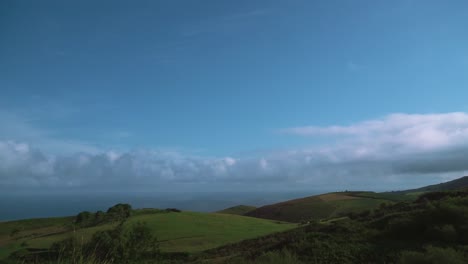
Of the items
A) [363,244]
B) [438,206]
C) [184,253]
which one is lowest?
[184,253]

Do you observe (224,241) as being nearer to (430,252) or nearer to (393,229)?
(393,229)

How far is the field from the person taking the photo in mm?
45750

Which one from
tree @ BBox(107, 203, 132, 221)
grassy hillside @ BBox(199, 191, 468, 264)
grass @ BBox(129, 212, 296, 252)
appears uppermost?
tree @ BBox(107, 203, 132, 221)

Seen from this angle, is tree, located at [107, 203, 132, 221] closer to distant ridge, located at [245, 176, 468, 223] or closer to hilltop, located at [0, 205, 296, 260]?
hilltop, located at [0, 205, 296, 260]

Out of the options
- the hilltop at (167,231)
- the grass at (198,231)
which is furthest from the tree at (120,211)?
the grass at (198,231)

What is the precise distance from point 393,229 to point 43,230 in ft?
219

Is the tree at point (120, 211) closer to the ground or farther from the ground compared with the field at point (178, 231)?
farther from the ground

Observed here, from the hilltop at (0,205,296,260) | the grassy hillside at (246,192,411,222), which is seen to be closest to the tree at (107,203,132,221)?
the hilltop at (0,205,296,260)

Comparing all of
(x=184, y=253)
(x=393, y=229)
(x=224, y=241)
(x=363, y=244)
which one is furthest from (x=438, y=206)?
(x=224, y=241)

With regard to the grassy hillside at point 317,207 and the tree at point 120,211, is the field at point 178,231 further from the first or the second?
the grassy hillside at point 317,207

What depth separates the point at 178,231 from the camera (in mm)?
56406

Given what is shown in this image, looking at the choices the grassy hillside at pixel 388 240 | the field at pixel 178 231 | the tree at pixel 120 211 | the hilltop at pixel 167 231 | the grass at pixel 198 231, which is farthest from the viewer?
the tree at pixel 120 211

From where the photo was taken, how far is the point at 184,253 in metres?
38.2

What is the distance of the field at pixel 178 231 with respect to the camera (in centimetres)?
4575
